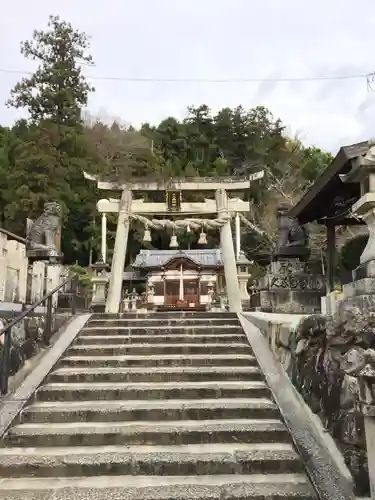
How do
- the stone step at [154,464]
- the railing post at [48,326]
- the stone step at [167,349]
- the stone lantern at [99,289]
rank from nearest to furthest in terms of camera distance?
the stone step at [154,464] < the stone step at [167,349] < the railing post at [48,326] < the stone lantern at [99,289]

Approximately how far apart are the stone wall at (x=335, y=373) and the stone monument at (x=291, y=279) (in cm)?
611

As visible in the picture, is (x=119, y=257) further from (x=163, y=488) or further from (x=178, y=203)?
(x=163, y=488)

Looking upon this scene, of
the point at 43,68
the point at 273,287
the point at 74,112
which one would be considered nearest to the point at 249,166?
the point at 74,112

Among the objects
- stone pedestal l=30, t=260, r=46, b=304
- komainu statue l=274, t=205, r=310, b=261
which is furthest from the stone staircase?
komainu statue l=274, t=205, r=310, b=261

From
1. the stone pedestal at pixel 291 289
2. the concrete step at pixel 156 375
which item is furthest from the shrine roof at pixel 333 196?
the concrete step at pixel 156 375

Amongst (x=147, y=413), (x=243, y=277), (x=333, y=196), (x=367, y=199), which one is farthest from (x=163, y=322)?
(x=243, y=277)

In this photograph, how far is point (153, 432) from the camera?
4.64m

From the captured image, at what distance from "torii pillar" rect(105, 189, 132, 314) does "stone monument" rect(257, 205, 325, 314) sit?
149 inches

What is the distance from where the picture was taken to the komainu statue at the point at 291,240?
1183 cm

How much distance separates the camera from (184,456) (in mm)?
4285

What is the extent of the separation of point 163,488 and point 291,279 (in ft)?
27.5

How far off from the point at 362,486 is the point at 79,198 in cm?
3144

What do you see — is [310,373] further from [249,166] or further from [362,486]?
[249,166]

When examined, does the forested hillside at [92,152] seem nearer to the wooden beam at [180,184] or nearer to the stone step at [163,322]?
the wooden beam at [180,184]
